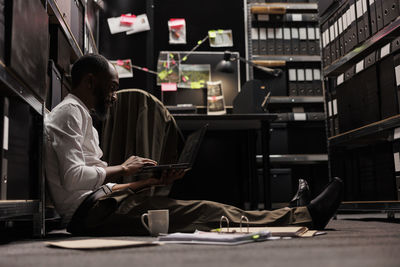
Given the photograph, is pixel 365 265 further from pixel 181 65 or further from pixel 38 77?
pixel 181 65

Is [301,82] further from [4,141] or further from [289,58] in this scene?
[4,141]

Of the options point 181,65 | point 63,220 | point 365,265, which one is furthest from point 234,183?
point 365,265

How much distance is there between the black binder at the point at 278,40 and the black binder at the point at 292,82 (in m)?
0.21

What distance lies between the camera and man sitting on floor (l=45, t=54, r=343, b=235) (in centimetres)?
150

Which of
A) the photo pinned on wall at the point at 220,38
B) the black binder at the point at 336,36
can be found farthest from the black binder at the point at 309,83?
the black binder at the point at 336,36

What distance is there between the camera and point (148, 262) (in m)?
0.86

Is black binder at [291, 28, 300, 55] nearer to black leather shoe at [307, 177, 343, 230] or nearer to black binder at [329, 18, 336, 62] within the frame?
black binder at [329, 18, 336, 62]

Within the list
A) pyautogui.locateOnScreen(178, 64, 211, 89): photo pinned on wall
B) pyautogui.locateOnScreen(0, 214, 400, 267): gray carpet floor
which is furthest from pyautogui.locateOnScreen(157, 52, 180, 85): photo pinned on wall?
pyautogui.locateOnScreen(0, 214, 400, 267): gray carpet floor

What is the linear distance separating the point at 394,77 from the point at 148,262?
1905 millimetres

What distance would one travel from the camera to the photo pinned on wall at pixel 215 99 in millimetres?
3623

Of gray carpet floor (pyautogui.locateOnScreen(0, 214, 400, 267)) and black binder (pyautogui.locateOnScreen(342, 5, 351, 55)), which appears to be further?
black binder (pyautogui.locateOnScreen(342, 5, 351, 55))

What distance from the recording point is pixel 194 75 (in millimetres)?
3881

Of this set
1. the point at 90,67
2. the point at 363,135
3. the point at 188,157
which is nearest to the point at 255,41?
the point at 363,135

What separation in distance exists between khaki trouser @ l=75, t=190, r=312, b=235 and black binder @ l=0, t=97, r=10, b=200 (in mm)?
292
